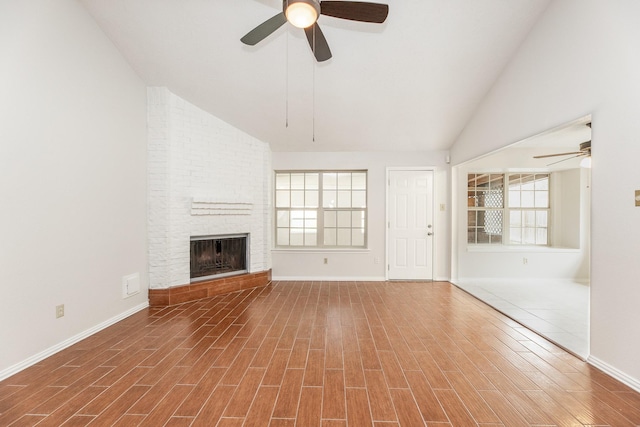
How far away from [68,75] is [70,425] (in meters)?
2.86

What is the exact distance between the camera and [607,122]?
2.12m

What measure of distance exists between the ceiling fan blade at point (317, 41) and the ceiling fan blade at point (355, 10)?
13 cm

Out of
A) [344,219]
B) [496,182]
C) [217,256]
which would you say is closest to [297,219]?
[344,219]

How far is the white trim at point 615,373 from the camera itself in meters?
1.92

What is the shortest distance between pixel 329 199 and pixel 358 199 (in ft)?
1.84

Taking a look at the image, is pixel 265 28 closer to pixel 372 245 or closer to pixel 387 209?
pixel 387 209

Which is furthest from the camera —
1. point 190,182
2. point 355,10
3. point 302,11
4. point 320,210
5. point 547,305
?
point 320,210

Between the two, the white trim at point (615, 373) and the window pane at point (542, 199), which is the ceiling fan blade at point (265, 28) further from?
the window pane at point (542, 199)

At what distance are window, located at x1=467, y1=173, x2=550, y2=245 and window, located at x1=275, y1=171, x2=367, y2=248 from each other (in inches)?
97.3

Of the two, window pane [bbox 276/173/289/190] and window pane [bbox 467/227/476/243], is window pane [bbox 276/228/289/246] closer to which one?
window pane [bbox 276/173/289/190]

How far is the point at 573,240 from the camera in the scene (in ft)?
17.8

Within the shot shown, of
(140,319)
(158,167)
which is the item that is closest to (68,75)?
(158,167)

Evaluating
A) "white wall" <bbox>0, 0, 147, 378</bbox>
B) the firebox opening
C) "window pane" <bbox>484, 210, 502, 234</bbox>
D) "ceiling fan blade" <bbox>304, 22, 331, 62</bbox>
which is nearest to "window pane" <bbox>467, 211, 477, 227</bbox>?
"window pane" <bbox>484, 210, 502, 234</bbox>

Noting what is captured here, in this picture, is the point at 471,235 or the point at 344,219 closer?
the point at 344,219
